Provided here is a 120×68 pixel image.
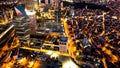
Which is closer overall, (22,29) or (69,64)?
(69,64)

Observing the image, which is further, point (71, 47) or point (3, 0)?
point (3, 0)

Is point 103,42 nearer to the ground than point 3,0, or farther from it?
nearer to the ground

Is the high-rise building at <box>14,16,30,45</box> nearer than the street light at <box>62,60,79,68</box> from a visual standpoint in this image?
No

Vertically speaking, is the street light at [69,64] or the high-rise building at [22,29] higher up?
the high-rise building at [22,29]

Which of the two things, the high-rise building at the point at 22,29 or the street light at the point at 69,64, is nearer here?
the street light at the point at 69,64

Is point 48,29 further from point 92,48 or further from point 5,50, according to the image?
point 5,50

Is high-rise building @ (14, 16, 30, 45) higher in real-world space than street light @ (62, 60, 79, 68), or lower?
higher

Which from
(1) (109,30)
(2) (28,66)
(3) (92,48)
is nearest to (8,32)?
(2) (28,66)

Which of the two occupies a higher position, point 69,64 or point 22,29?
point 22,29
